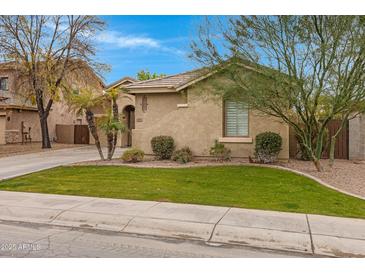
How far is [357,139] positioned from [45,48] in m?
20.1

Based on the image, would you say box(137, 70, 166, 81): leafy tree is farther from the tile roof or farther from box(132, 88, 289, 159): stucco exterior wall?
box(132, 88, 289, 159): stucco exterior wall

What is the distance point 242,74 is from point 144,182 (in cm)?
480

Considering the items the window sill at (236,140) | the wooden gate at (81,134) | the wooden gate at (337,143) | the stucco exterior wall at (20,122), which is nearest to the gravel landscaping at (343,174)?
the wooden gate at (337,143)

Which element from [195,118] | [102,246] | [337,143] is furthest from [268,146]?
[102,246]

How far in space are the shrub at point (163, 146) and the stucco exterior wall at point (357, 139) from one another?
8.41 metres

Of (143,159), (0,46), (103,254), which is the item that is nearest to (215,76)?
(143,159)

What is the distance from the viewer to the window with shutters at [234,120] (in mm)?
13781

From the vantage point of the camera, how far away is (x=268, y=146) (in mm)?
12375

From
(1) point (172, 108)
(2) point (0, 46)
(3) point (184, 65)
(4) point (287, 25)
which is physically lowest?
(1) point (172, 108)

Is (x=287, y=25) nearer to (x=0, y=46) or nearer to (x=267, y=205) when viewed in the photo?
(x=267, y=205)

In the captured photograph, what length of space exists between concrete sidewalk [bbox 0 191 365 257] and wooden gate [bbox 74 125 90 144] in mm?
19990

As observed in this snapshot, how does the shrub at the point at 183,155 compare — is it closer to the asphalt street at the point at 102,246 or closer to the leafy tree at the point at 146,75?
the asphalt street at the point at 102,246

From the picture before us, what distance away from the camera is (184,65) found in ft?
37.9

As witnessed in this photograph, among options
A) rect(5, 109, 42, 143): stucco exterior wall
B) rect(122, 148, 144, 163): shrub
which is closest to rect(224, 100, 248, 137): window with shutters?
rect(122, 148, 144, 163): shrub
